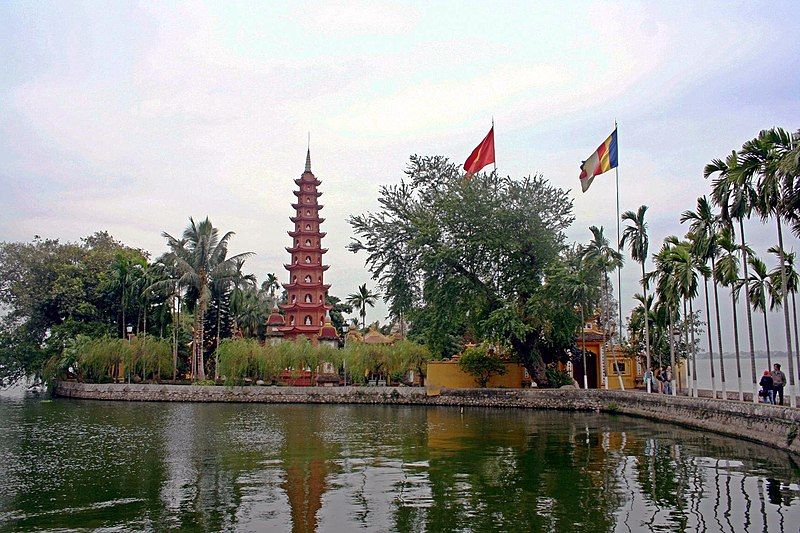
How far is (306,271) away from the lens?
60469 millimetres

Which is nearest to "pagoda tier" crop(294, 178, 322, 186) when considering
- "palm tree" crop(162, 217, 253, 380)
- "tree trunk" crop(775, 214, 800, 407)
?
"palm tree" crop(162, 217, 253, 380)

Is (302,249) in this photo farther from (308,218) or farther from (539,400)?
(539,400)

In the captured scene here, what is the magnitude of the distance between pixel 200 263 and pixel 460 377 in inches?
805

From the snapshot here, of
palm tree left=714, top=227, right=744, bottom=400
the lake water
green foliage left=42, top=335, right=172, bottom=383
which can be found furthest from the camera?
green foliage left=42, top=335, right=172, bottom=383

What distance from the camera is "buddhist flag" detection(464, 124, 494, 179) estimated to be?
36.5 m

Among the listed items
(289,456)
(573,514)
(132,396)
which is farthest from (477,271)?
(573,514)

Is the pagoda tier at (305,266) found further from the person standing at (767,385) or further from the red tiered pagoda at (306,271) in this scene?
the person standing at (767,385)

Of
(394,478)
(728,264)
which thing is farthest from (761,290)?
(394,478)

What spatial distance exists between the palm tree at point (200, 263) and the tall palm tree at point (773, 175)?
122 ft

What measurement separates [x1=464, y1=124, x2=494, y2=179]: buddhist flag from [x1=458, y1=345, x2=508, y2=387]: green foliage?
32.9 feet

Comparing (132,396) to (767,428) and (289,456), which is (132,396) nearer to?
(289,456)

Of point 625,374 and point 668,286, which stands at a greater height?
point 668,286

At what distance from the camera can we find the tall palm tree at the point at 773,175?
17.8 metres

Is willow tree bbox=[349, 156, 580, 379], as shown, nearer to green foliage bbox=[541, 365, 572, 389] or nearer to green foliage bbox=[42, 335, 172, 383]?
green foliage bbox=[541, 365, 572, 389]
